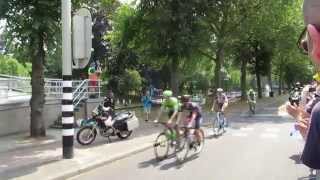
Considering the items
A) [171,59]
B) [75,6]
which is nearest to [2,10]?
[75,6]

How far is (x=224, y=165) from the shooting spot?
1413 centimetres

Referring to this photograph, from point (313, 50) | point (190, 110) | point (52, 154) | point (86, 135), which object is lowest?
point (52, 154)

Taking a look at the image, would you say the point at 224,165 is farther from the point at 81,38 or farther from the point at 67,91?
the point at 81,38

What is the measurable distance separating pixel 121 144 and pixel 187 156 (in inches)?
134

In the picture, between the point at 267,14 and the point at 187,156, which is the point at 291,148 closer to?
the point at 187,156

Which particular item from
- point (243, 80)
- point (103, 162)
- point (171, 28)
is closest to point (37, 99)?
point (103, 162)

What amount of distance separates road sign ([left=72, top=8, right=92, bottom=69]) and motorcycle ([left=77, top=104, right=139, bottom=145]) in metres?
2.85

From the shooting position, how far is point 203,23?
36.1 metres

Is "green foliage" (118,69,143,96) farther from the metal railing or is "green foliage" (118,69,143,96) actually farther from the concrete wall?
the concrete wall

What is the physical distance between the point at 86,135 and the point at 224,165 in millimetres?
5742

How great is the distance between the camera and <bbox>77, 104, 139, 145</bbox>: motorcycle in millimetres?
18656

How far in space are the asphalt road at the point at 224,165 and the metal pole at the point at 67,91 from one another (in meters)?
1.17

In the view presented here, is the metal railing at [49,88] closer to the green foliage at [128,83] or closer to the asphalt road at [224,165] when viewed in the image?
the asphalt road at [224,165]

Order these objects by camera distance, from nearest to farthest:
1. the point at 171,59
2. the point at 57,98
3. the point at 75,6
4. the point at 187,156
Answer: the point at 187,156 → the point at 75,6 → the point at 57,98 → the point at 171,59
